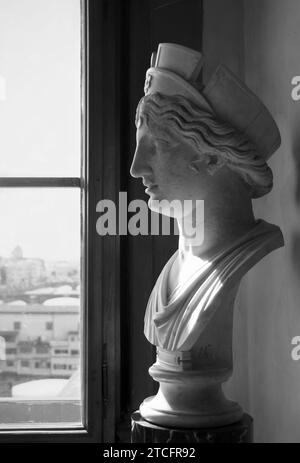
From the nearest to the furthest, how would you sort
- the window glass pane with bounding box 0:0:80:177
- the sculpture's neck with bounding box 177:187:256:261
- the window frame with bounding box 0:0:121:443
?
the sculpture's neck with bounding box 177:187:256:261 < the window frame with bounding box 0:0:121:443 < the window glass pane with bounding box 0:0:80:177

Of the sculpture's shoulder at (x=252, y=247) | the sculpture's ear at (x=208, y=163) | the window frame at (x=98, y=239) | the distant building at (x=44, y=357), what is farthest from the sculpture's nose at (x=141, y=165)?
the distant building at (x=44, y=357)

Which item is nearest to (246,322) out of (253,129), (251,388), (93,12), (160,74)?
(251,388)

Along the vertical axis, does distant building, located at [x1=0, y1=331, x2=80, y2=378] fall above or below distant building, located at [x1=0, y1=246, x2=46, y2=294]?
below

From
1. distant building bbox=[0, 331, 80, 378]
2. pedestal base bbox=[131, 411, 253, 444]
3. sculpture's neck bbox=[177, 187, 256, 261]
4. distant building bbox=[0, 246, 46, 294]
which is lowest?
pedestal base bbox=[131, 411, 253, 444]

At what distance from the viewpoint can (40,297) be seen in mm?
2068

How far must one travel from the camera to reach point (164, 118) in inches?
56.8

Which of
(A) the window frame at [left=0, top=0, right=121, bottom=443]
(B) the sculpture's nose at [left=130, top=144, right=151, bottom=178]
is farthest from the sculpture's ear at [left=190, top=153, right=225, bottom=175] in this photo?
(A) the window frame at [left=0, top=0, right=121, bottom=443]

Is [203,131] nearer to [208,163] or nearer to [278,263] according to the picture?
[208,163]

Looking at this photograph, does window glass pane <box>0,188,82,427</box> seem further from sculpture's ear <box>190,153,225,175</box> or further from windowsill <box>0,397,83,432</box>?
sculpture's ear <box>190,153,225,175</box>

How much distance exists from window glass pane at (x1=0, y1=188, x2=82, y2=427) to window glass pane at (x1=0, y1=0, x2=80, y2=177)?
0.12m

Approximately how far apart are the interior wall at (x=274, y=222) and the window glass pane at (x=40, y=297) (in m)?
0.60

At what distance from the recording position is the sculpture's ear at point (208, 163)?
1454 mm

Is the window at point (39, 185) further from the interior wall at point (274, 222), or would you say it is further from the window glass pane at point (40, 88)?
the interior wall at point (274, 222)

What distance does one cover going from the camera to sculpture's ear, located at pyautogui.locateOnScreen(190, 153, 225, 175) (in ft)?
4.77
